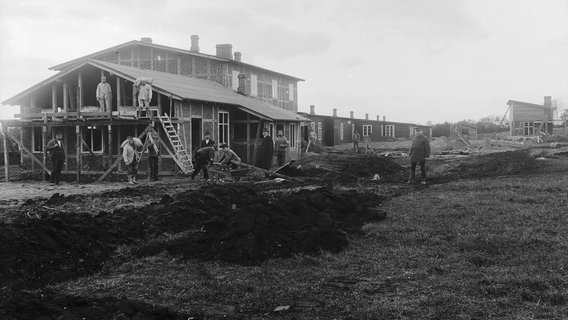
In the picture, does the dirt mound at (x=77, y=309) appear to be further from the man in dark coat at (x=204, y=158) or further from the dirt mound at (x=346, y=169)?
the dirt mound at (x=346, y=169)

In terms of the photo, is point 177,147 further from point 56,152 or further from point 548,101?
point 548,101

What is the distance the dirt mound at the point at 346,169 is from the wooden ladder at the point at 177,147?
415 centimetres

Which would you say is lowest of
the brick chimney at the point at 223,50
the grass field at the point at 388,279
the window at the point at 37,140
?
the grass field at the point at 388,279

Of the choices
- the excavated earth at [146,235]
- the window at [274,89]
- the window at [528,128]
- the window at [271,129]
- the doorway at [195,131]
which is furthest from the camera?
the window at [528,128]

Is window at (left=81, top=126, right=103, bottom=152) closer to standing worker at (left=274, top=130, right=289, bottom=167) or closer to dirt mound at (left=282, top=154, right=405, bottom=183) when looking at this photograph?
standing worker at (left=274, top=130, right=289, bottom=167)

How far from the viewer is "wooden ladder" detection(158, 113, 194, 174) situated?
20766mm

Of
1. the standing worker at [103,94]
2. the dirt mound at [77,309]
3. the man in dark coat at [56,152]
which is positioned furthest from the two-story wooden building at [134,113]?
the dirt mound at [77,309]

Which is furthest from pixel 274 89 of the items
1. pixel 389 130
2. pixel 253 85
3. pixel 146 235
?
pixel 146 235

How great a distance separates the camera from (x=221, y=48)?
34.9m

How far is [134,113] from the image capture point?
73.4 feet

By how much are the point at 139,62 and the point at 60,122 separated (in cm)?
1127

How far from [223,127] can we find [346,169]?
742 cm

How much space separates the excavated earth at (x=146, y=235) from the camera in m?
5.16

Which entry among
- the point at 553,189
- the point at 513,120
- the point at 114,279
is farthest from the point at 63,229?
the point at 513,120
